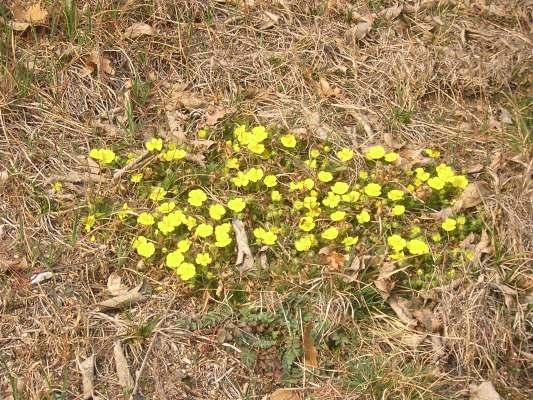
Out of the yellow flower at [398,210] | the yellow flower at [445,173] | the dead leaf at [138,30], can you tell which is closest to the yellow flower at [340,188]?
the yellow flower at [398,210]

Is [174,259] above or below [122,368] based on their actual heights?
above

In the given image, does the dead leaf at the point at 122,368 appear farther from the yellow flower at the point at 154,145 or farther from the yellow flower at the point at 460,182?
the yellow flower at the point at 460,182

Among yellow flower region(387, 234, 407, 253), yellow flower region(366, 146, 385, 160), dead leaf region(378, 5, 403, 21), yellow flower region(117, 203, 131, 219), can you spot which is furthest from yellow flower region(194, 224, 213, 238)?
dead leaf region(378, 5, 403, 21)

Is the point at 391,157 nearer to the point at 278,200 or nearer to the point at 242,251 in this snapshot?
the point at 278,200

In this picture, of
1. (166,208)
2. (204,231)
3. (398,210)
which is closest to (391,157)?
(398,210)

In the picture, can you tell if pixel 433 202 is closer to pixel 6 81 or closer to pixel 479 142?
pixel 479 142
